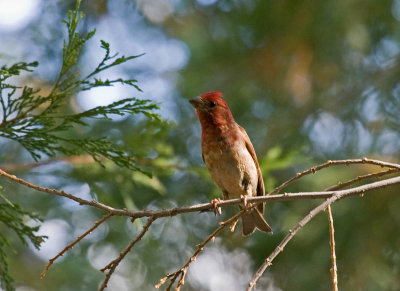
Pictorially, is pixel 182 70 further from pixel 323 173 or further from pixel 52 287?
pixel 52 287

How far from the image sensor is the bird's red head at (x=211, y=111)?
5.02 meters

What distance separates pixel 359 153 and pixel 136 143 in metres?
3.08

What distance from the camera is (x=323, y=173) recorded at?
22.5ft

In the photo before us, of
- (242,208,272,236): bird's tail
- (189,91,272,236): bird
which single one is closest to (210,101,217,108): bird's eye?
(189,91,272,236): bird

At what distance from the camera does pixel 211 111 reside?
505 cm

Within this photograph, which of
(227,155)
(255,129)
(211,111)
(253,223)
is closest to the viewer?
(227,155)

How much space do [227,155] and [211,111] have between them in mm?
395

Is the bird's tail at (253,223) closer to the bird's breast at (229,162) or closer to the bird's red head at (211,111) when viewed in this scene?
the bird's breast at (229,162)

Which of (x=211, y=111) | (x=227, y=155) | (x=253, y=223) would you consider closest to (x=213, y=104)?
(x=211, y=111)

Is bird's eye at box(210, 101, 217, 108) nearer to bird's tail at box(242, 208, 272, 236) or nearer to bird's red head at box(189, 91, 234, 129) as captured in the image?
bird's red head at box(189, 91, 234, 129)

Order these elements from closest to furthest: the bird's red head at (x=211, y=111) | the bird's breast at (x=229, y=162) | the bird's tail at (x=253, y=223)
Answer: the bird's breast at (x=229, y=162) < the bird's red head at (x=211, y=111) < the bird's tail at (x=253, y=223)

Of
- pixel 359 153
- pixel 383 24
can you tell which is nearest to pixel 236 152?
pixel 359 153

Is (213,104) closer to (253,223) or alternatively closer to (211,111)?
(211,111)

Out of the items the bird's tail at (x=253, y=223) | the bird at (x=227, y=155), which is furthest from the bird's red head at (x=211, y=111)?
the bird's tail at (x=253, y=223)
